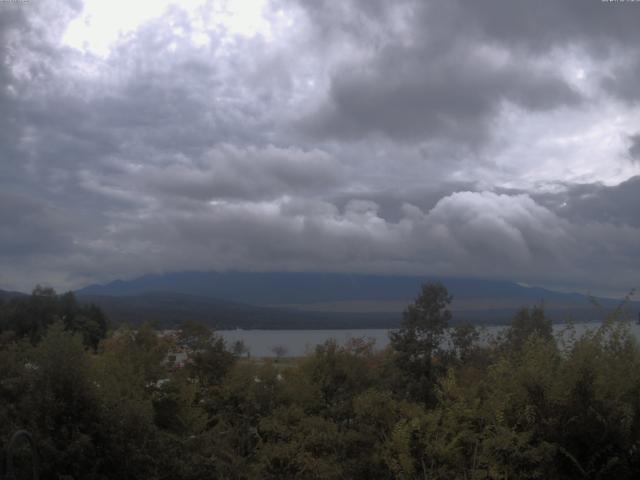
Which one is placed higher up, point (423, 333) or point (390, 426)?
point (423, 333)

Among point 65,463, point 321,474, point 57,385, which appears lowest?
point 321,474

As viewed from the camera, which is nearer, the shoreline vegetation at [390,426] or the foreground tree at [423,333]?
the shoreline vegetation at [390,426]

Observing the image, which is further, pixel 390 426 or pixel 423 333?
pixel 423 333

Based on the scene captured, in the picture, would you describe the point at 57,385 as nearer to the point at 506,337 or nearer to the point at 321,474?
the point at 321,474

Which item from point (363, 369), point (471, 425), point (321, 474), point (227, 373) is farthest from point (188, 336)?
point (471, 425)

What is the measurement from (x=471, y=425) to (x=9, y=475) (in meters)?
5.47

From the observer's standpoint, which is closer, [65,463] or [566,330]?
[65,463]

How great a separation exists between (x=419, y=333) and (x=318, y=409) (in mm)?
4701

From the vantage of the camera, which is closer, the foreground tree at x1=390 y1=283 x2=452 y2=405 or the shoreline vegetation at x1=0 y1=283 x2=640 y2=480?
the shoreline vegetation at x1=0 y1=283 x2=640 y2=480

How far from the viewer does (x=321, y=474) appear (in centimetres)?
991

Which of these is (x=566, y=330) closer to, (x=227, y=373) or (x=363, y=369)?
(x=363, y=369)

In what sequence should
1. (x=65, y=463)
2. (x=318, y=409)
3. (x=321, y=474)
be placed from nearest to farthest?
1. (x=65, y=463)
2. (x=321, y=474)
3. (x=318, y=409)

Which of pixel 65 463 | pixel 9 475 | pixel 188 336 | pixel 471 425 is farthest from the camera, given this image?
pixel 188 336

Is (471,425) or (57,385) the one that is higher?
(57,385)
